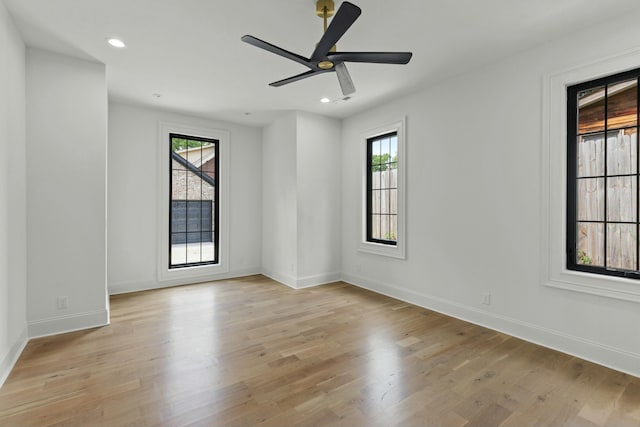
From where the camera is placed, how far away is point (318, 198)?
16.9 ft

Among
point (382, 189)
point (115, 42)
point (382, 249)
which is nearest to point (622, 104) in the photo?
point (382, 189)

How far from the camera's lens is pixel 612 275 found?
257cm

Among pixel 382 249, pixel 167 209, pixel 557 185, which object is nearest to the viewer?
pixel 557 185

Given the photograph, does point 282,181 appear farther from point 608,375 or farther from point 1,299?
point 608,375

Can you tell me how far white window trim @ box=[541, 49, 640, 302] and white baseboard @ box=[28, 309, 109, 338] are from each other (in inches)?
173

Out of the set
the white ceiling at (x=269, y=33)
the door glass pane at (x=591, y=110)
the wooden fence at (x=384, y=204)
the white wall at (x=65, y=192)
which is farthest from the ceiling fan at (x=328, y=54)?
the wooden fence at (x=384, y=204)

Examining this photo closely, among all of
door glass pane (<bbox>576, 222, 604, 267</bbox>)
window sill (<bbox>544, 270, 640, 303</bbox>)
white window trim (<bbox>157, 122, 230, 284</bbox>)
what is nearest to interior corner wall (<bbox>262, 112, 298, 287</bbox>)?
white window trim (<bbox>157, 122, 230, 284</bbox>)

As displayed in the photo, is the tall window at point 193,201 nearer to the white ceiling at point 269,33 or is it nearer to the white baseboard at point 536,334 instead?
the white ceiling at point 269,33

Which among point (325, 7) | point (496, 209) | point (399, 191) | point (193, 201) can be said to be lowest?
point (496, 209)

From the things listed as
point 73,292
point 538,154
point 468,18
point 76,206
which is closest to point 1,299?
point 73,292

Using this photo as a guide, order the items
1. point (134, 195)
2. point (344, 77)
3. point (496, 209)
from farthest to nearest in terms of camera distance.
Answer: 1. point (134, 195)
2. point (496, 209)
3. point (344, 77)

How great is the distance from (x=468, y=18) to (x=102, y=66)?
3.52m

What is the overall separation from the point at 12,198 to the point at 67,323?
135 cm

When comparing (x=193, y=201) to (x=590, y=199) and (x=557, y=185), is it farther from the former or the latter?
(x=590, y=199)
